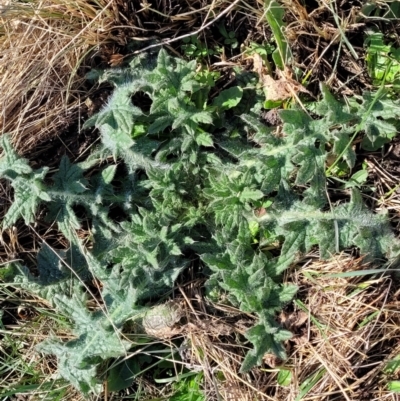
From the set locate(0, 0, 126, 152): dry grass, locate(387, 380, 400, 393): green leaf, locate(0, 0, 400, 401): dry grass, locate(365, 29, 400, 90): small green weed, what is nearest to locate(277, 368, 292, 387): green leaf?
locate(0, 0, 400, 401): dry grass

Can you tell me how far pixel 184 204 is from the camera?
106 inches

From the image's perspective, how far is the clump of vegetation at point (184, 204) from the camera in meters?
2.50

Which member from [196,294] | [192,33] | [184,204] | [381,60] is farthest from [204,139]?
[381,60]

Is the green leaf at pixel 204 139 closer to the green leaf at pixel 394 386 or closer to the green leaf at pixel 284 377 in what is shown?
the green leaf at pixel 284 377

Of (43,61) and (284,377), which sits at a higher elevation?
(43,61)

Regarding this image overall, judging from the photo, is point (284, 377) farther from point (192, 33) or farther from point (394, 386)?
point (192, 33)

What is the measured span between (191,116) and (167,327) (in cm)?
94

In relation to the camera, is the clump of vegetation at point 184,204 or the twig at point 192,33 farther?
the twig at point 192,33

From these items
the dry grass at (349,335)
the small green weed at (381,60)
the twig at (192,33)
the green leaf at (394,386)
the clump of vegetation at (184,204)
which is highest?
the twig at (192,33)

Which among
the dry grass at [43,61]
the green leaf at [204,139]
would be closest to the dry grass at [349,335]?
the green leaf at [204,139]

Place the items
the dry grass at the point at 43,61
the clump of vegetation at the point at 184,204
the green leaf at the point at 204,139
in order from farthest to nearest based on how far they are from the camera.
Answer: the dry grass at the point at 43,61 < the green leaf at the point at 204,139 < the clump of vegetation at the point at 184,204

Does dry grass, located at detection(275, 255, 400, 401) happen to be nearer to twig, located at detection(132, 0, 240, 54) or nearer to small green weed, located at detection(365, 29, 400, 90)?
small green weed, located at detection(365, 29, 400, 90)

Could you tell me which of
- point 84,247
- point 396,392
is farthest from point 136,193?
point 396,392

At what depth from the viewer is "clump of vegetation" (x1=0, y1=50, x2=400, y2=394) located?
2.50m
